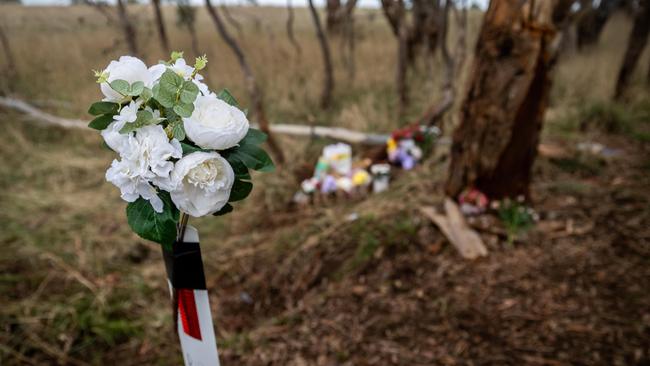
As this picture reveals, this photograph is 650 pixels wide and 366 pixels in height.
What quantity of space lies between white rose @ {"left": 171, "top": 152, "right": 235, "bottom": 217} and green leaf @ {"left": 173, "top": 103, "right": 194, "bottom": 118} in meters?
0.07

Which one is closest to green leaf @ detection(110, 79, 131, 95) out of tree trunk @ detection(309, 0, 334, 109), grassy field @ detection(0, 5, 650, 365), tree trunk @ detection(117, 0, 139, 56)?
grassy field @ detection(0, 5, 650, 365)

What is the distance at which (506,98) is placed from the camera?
2.21 meters

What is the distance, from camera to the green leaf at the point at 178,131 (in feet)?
2.58

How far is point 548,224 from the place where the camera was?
2.41 meters

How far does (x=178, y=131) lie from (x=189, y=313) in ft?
1.54

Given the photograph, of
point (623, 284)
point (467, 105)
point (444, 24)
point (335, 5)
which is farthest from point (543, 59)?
point (335, 5)

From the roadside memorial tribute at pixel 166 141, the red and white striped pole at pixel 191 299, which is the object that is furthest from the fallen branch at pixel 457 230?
the roadside memorial tribute at pixel 166 141

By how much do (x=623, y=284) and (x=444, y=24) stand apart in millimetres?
3796

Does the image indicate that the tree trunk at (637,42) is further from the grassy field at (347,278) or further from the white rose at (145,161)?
the white rose at (145,161)

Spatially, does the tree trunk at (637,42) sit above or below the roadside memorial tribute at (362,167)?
above

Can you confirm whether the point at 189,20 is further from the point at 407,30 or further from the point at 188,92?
the point at 188,92

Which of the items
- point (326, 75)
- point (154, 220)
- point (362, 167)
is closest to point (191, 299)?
point (154, 220)

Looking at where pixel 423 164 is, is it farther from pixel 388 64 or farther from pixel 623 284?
pixel 388 64

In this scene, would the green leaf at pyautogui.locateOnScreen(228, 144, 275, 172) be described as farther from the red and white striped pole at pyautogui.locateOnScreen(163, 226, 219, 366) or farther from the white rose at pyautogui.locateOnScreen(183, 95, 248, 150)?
the red and white striped pole at pyautogui.locateOnScreen(163, 226, 219, 366)
